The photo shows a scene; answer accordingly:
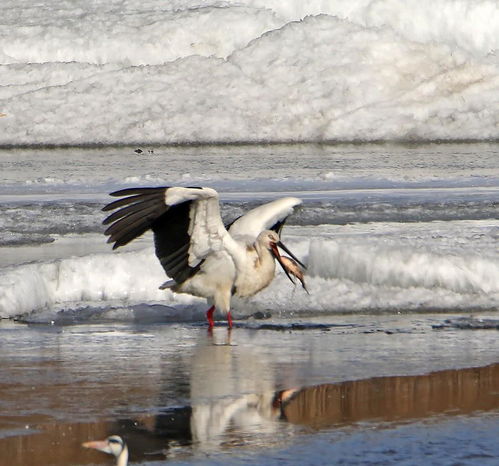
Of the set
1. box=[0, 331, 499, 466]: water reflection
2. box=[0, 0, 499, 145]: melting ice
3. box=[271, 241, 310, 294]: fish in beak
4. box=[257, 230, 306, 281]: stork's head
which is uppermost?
box=[0, 0, 499, 145]: melting ice

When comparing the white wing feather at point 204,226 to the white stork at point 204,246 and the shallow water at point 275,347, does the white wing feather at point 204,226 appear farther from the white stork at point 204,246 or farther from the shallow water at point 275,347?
the shallow water at point 275,347

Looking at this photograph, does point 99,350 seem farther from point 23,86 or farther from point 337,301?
point 23,86

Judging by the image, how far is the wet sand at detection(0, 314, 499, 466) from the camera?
5117 mm

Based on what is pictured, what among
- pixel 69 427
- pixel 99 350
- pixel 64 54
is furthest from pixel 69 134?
pixel 69 427

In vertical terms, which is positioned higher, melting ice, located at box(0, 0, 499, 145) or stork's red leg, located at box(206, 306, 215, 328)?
melting ice, located at box(0, 0, 499, 145)

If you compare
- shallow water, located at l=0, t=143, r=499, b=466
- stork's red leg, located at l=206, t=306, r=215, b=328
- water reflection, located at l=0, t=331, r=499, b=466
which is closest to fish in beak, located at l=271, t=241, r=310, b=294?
shallow water, located at l=0, t=143, r=499, b=466

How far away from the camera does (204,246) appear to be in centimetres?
838

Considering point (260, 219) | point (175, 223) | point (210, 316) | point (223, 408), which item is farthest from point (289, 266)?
point (223, 408)

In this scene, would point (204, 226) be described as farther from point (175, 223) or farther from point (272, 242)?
point (272, 242)

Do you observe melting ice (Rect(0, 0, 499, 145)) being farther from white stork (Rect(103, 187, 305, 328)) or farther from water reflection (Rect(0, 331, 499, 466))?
water reflection (Rect(0, 331, 499, 466))

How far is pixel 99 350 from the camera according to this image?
23.2ft

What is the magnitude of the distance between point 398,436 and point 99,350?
231 centimetres

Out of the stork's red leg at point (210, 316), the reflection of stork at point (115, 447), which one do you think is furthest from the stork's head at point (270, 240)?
the reflection of stork at point (115, 447)

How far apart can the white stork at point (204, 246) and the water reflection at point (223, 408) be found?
1.40 meters
